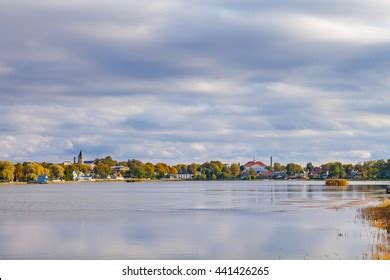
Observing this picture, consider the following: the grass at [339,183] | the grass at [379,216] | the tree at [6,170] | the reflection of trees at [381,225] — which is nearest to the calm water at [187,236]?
the reflection of trees at [381,225]

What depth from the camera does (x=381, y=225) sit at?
4378cm

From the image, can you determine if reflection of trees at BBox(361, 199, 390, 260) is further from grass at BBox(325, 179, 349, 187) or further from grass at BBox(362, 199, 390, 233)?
grass at BBox(325, 179, 349, 187)

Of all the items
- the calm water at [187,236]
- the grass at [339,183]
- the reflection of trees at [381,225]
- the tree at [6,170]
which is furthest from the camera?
the tree at [6,170]

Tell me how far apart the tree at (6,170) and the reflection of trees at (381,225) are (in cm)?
14883

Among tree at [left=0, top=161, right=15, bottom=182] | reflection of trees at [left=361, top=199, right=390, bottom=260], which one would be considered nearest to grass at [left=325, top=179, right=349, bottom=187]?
tree at [left=0, top=161, right=15, bottom=182]

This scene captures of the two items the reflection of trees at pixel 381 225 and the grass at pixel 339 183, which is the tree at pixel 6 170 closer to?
the grass at pixel 339 183

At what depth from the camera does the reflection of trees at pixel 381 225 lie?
104 ft

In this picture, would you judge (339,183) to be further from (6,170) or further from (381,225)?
(381,225)

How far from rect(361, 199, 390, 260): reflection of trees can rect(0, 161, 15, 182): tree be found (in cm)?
14883

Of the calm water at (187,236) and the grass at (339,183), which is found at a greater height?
the grass at (339,183)
